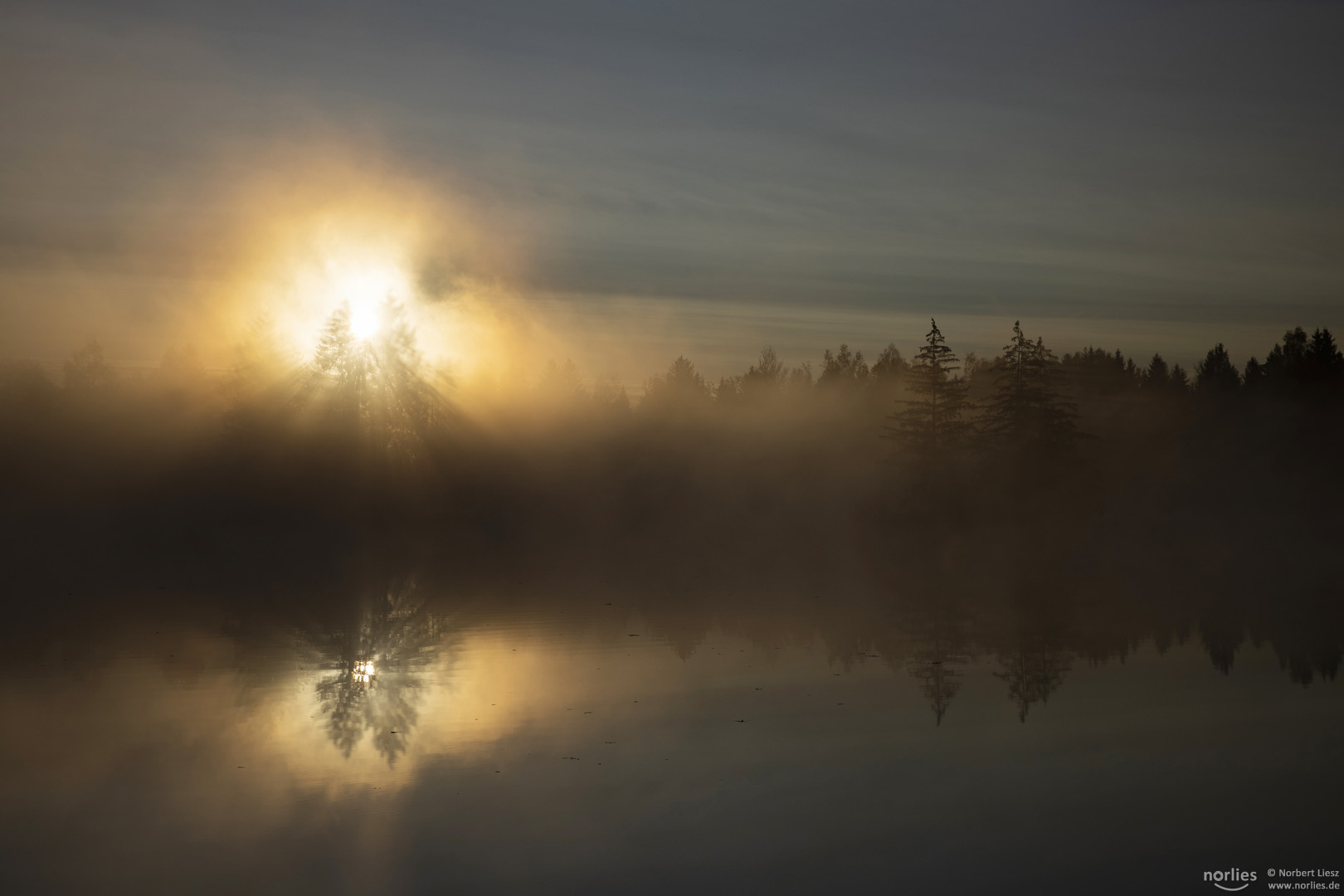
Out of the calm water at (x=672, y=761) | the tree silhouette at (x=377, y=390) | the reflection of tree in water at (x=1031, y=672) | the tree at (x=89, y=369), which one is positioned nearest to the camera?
the calm water at (x=672, y=761)

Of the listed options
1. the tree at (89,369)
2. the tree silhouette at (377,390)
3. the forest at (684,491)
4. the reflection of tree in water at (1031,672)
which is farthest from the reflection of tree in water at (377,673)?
the tree at (89,369)

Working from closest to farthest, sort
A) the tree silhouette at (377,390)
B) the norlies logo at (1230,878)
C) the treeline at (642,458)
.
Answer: the norlies logo at (1230,878)
the treeline at (642,458)
the tree silhouette at (377,390)

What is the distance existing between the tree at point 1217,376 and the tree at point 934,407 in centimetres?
5014

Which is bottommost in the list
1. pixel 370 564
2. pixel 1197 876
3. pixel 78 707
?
pixel 370 564

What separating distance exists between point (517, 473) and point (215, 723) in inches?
3385

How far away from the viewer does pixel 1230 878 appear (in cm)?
1191

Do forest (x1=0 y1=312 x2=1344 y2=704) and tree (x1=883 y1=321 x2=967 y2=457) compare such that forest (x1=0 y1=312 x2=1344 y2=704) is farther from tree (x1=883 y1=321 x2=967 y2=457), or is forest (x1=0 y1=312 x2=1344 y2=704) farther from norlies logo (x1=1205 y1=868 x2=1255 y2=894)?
norlies logo (x1=1205 y1=868 x2=1255 y2=894)

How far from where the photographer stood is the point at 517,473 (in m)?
106

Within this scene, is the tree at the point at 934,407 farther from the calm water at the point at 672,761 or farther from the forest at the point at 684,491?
→ the calm water at the point at 672,761

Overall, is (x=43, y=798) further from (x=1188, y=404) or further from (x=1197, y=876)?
(x=1188, y=404)

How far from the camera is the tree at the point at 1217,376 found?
134625 millimetres

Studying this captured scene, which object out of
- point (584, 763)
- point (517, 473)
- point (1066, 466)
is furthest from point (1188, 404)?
point (584, 763)

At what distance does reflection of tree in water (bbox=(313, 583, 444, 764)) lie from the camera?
19.1 m

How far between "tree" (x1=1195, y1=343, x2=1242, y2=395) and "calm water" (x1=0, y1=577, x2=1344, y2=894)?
11815 centimetres
